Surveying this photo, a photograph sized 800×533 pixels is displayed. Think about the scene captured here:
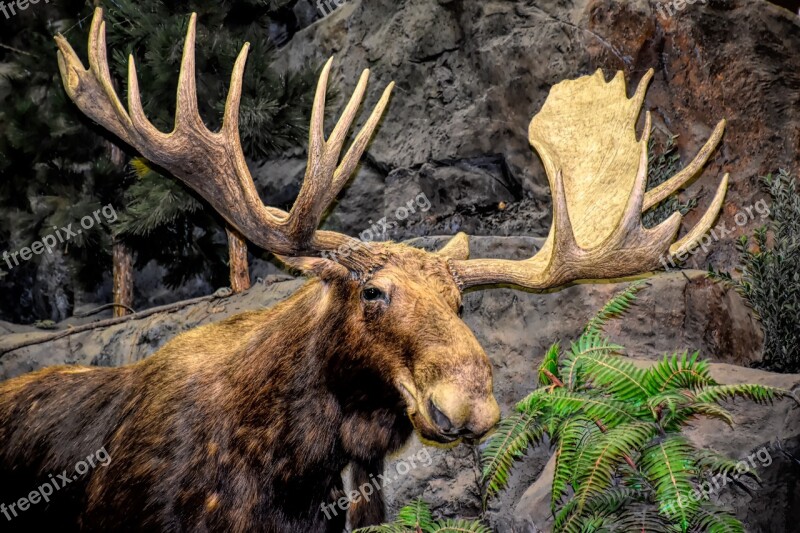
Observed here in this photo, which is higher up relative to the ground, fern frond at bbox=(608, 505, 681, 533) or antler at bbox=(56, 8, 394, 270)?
antler at bbox=(56, 8, 394, 270)

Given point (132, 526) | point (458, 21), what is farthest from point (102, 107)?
point (458, 21)

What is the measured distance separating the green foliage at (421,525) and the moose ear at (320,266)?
743 mm

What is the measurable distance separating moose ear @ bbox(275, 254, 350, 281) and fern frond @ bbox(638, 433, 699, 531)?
101 centimetres

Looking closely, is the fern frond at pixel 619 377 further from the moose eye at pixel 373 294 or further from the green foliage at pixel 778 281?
the green foliage at pixel 778 281

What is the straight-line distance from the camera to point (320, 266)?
2.21 meters

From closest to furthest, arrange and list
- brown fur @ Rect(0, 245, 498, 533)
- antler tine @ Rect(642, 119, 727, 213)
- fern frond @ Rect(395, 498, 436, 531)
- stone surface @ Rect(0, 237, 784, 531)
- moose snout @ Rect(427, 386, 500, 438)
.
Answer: moose snout @ Rect(427, 386, 500, 438), brown fur @ Rect(0, 245, 498, 533), fern frond @ Rect(395, 498, 436, 531), antler tine @ Rect(642, 119, 727, 213), stone surface @ Rect(0, 237, 784, 531)

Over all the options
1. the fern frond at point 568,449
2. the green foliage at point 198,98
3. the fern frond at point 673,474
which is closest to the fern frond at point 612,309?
the fern frond at point 568,449

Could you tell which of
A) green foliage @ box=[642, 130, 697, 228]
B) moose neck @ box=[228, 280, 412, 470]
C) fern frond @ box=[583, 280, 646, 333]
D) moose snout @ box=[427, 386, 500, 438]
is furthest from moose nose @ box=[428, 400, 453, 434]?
green foliage @ box=[642, 130, 697, 228]

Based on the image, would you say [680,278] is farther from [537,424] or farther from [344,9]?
[344,9]

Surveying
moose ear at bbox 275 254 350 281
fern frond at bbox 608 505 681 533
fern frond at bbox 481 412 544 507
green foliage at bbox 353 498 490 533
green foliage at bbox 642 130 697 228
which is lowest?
green foliage at bbox 353 498 490 533

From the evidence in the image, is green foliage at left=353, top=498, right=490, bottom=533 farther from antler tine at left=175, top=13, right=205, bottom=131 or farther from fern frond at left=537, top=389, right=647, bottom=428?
antler tine at left=175, top=13, right=205, bottom=131

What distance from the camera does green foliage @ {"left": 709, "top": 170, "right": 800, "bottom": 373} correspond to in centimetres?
264

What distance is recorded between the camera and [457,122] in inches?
136

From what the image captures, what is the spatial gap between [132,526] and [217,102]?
195 cm
